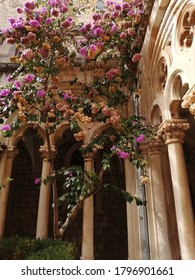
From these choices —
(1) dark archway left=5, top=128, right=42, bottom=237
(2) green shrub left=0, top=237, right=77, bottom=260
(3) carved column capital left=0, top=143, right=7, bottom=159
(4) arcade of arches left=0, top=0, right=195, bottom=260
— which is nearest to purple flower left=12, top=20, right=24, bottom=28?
(4) arcade of arches left=0, top=0, right=195, bottom=260

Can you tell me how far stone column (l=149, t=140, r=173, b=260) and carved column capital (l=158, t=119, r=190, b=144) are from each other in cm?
68

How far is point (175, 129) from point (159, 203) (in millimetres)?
1291

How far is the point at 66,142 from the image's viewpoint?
802 centimetres

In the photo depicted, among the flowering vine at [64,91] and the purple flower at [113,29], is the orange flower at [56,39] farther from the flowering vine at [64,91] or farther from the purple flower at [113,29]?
the purple flower at [113,29]

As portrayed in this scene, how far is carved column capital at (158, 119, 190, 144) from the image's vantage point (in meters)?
3.22

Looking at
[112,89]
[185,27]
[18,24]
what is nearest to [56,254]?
[112,89]

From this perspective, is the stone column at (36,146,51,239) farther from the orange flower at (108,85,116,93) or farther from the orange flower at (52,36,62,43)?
the orange flower at (52,36,62,43)

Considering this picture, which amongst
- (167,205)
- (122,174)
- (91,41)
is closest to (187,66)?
(91,41)

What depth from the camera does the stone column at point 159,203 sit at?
11.2 ft

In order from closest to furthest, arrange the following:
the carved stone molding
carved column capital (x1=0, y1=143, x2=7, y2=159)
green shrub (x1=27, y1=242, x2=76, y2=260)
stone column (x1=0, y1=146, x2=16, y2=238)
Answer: green shrub (x1=27, y1=242, x2=76, y2=260) < the carved stone molding < stone column (x1=0, y1=146, x2=16, y2=238) < carved column capital (x1=0, y1=143, x2=7, y2=159)

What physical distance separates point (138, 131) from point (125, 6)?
2.25 meters

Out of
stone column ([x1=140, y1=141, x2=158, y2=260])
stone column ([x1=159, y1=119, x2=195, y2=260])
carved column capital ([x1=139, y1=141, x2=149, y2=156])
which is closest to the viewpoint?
stone column ([x1=159, y1=119, x2=195, y2=260])
